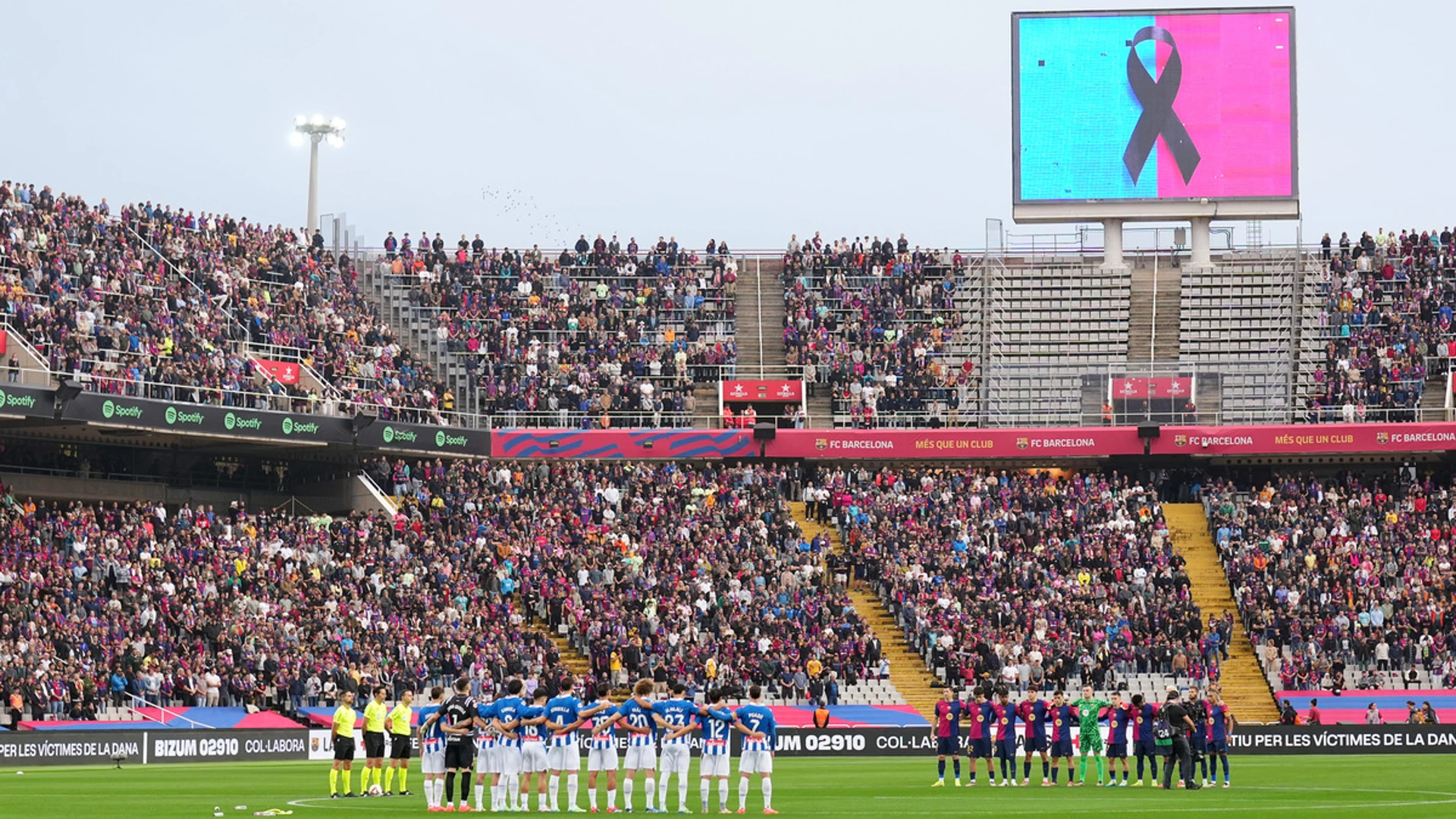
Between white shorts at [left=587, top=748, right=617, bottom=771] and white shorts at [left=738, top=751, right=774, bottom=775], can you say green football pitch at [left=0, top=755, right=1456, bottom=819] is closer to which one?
white shorts at [left=738, top=751, right=774, bottom=775]

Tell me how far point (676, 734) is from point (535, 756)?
1.80m

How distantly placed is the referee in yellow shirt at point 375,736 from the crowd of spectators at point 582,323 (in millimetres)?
32602

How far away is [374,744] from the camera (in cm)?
2973

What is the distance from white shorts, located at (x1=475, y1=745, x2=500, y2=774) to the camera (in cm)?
2614

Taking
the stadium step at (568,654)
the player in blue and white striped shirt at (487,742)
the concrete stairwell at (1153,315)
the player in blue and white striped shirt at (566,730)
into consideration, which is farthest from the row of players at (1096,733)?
the concrete stairwell at (1153,315)

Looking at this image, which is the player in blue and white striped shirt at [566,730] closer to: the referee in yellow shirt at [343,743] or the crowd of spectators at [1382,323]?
the referee in yellow shirt at [343,743]

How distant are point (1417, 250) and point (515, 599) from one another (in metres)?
32.5

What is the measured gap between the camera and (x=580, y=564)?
178 ft

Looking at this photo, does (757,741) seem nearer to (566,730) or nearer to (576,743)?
(576,743)

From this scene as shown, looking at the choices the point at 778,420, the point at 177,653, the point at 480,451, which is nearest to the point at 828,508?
the point at 778,420

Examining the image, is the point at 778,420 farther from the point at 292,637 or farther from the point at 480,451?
the point at 292,637

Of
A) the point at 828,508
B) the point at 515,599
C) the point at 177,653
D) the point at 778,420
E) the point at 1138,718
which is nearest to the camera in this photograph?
the point at 1138,718

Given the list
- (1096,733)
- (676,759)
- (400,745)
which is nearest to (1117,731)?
(1096,733)

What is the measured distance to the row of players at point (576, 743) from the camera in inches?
1009
